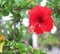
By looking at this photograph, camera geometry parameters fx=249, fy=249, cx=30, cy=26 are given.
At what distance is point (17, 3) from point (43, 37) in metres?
0.48

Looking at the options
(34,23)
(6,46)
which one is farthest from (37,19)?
(6,46)

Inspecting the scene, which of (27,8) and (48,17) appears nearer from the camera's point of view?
(48,17)

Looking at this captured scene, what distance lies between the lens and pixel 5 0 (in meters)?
0.84

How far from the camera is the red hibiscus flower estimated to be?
0.68 meters

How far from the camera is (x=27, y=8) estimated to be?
2.77 ft

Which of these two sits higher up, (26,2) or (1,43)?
(26,2)

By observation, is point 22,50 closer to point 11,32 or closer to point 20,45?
point 20,45

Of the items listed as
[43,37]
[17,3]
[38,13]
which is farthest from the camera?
[43,37]

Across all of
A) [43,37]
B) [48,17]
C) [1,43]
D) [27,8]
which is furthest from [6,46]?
[43,37]

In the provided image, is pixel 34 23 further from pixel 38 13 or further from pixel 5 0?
pixel 5 0

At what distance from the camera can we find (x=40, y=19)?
713mm

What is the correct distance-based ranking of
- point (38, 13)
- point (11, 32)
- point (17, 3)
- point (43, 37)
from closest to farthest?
point (38, 13) → point (17, 3) → point (11, 32) → point (43, 37)

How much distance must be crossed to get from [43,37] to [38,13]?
0.59 m

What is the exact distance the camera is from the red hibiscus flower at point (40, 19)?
683 millimetres
